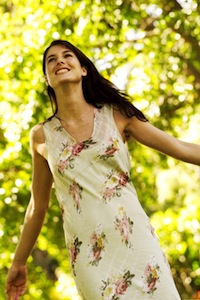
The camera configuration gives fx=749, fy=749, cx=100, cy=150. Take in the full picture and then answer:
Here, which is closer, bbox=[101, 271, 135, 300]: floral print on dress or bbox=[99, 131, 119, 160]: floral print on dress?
bbox=[101, 271, 135, 300]: floral print on dress

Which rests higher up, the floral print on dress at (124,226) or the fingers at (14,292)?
the fingers at (14,292)

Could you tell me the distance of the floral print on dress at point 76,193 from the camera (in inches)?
104

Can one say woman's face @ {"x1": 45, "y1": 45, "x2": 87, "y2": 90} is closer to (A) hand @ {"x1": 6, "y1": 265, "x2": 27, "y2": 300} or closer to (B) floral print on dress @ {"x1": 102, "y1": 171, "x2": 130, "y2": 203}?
(B) floral print on dress @ {"x1": 102, "y1": 171, "x2": 130, "y2": 203}

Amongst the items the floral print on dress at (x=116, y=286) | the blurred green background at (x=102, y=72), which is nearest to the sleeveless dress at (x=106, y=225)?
the floral print on dress at (x=116, y=286)

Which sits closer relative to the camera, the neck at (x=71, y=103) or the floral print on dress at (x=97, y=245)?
the floral print on dress at (x=97, y=245)

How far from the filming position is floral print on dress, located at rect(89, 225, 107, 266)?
2.56 m

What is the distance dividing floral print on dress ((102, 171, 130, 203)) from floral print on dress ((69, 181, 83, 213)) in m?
0.09

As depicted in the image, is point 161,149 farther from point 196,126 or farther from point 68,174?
point 196,126

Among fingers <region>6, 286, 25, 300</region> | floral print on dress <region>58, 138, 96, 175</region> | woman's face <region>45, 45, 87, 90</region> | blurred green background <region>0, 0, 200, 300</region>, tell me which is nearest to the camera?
floral print on dress <region>58, 138, 96, 175</region>

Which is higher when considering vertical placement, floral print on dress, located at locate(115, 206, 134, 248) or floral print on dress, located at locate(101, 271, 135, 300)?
floral print on dress, located at locate(115, 206, 134, 248)

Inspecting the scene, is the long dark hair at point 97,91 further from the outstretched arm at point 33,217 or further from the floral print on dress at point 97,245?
the floral print on dress at point 97,245

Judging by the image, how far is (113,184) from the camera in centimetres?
266

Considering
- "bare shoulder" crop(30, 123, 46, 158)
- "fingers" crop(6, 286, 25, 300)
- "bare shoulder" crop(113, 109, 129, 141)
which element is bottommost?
"fingers" crop(6, 286, 25, 300)

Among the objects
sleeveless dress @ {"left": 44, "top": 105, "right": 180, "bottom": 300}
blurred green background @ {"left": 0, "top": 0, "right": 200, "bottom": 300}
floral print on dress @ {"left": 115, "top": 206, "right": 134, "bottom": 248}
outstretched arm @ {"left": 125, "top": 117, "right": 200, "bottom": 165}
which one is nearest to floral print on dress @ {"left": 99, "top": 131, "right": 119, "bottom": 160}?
sleeveless dress @ {"left": 44, "top": 105, "right": 180, "bottom": 300}
